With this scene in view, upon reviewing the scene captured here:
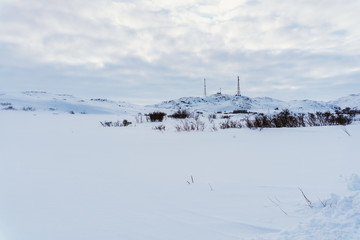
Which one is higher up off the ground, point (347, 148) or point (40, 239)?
point (347, 148)

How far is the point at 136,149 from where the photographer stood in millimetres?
3729

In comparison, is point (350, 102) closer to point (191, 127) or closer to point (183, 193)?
point (191, 127)

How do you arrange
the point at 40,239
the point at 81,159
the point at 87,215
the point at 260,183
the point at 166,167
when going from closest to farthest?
the point at 40,239 < the point at 87,215 < the point at 260,183 < the point at 166,167 < the point at 81,159

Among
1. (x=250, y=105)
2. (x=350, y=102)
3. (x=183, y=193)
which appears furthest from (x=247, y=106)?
(x=183, y=193)

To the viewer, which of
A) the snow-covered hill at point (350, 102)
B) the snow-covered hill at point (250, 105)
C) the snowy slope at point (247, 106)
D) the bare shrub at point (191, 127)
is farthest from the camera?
the snow-covered hill at point (350, 102)

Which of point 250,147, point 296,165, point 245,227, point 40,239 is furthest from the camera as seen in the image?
point 250,147

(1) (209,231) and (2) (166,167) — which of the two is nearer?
(1) (209,231)

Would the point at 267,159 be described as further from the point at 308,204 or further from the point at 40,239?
the point at 40,239

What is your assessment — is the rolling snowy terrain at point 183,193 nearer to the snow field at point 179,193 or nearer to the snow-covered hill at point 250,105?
the snow field at point 179,193

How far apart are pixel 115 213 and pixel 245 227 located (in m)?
0.75

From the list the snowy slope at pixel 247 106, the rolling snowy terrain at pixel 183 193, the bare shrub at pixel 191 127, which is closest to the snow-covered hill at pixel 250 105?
the snowy slope at pixel 247 106

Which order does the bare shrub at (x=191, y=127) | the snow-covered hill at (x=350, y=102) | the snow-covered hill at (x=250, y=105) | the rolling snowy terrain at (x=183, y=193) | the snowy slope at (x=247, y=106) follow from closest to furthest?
the rolling snowy terrain at (x=183, y=193)
the bare shrub at (x=191, y=127)
the snowy slope at (x=247, y=106)
the snow-covered hill at (x=250, y=105)
the snow-covered hill at (x=350, y=102)

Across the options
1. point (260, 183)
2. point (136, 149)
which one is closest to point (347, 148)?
point (260, 183)

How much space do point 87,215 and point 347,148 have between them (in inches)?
123
